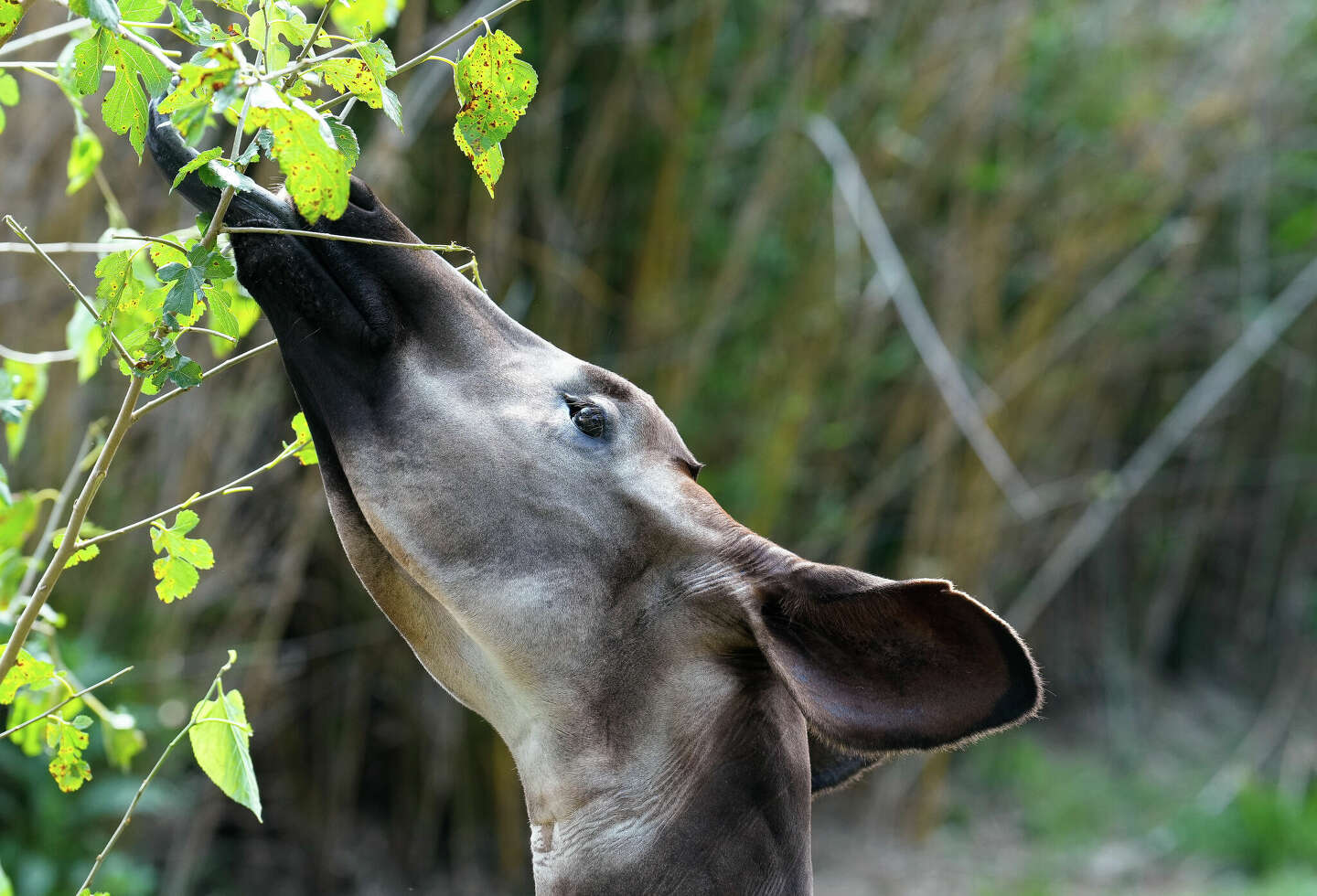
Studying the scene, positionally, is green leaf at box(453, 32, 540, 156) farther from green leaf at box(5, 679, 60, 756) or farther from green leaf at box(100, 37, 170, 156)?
green leaf at box(5, 679, 60, 756)

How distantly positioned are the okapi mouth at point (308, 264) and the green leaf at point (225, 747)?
394 mm

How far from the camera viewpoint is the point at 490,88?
118 cm

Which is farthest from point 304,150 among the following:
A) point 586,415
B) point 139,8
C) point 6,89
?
point 6,89

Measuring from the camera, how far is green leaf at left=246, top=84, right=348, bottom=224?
0.94m

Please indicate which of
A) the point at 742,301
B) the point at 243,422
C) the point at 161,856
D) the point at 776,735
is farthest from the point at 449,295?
the point at 742,301

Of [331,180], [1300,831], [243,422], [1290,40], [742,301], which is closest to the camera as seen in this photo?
[331,180]

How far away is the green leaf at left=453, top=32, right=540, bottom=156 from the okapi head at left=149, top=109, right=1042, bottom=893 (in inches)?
9.0

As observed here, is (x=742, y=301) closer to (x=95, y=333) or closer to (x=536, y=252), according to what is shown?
(x=536, y=252)

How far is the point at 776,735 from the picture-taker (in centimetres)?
150

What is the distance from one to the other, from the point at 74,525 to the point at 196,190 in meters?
0.37

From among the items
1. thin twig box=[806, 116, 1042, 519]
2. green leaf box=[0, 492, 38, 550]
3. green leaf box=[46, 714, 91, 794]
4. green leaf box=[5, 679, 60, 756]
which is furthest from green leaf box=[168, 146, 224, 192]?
thin twig box=[806, 116, 1042, 519]

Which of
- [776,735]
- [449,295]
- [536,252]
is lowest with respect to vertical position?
[536,252]

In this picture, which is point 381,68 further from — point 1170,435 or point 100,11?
point 1170,435

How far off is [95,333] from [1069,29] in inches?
211
